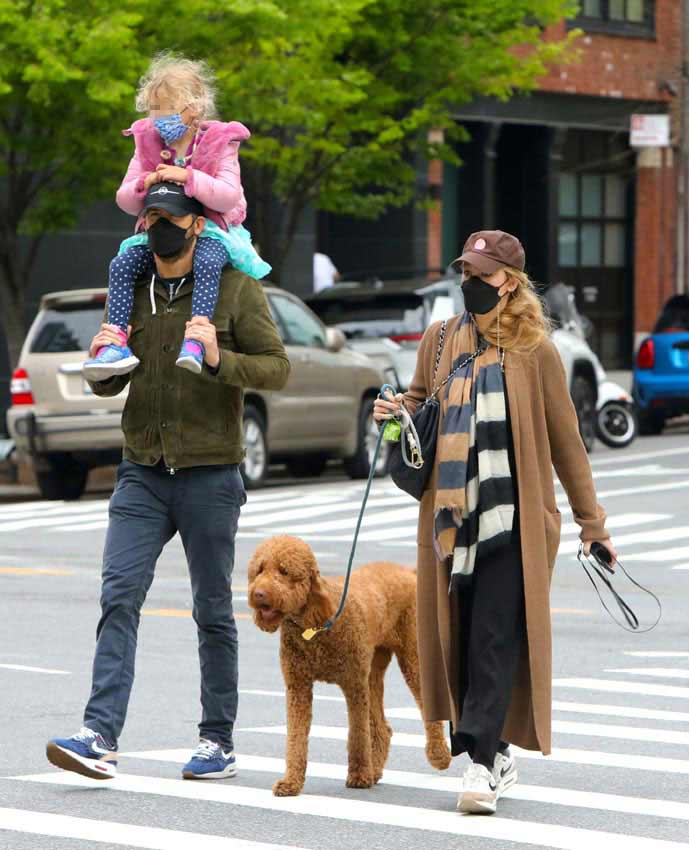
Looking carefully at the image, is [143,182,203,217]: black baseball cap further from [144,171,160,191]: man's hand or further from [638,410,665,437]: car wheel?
[638,410,665,437]: car wheel

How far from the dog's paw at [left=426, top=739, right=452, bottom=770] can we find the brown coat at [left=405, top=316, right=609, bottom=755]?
42 centimetres

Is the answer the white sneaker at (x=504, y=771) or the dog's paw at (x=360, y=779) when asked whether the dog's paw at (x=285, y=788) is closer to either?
the dog's paw at (x=360, y=779)

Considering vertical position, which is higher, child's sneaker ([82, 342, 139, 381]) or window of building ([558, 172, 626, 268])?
window of building ([558, 172, 626, 268])

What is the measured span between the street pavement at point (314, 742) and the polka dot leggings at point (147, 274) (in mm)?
1564

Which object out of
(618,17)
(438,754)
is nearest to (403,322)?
(438,754)

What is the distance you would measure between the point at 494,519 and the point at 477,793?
84 centimetres

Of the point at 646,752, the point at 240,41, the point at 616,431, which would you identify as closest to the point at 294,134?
the point at 240,41

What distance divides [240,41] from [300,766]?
54.5ft

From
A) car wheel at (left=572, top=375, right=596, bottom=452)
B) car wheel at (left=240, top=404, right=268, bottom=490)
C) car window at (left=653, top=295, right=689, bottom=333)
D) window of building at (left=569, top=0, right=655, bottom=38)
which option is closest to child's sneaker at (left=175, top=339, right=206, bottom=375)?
car wheel at (left=240, top=404, right=268, bottom=490)

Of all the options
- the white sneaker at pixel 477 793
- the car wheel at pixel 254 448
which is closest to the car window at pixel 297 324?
the car wheel at pixel 254 448

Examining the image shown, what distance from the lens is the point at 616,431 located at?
2494 cm

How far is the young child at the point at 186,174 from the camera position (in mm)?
6945

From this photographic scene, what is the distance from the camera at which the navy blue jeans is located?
22.9ft

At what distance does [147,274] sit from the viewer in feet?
23.4
